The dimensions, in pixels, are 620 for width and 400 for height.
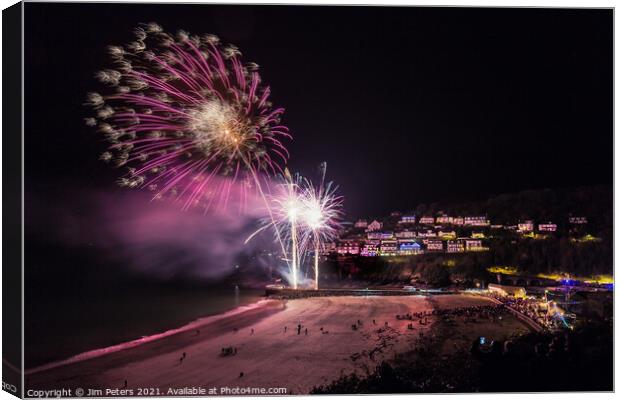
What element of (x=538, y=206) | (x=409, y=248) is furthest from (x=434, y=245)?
(x=538, y=206)

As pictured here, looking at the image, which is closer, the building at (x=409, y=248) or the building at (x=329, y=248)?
the building at (x=409, y=248)

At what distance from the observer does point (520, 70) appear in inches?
260

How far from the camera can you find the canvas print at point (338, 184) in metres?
5.75

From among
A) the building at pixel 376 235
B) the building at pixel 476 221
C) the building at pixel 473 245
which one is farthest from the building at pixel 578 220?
the building at pixel 376 235

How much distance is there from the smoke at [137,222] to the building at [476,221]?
8.79ft

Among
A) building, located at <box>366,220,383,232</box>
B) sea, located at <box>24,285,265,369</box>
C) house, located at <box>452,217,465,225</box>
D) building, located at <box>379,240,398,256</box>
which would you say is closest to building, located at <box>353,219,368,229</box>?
building, located at <box>366,220,383,232</box>

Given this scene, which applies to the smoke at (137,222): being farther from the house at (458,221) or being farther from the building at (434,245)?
the house at (458,221)

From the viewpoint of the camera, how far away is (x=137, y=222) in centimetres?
648

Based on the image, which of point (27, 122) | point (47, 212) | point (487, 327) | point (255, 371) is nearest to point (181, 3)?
point (27, 122)

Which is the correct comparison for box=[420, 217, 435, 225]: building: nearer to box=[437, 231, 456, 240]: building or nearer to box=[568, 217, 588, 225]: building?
box=[437, 231, 456, 240]: building

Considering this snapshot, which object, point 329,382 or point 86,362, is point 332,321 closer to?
point 329,382

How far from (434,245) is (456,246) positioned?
0.31 m

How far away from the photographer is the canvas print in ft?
18.9

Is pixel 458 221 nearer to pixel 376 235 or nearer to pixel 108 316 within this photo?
pixel 376 235
